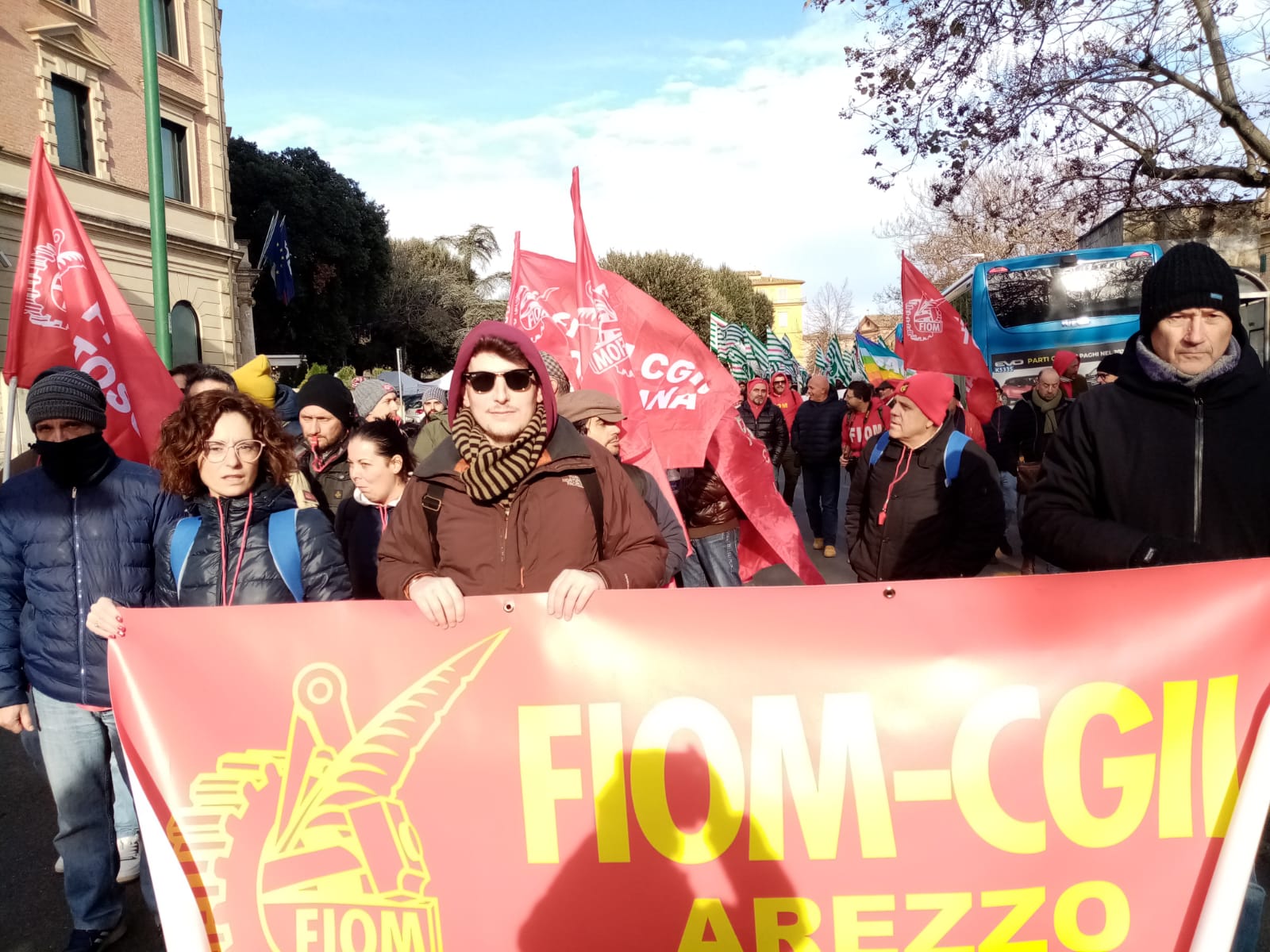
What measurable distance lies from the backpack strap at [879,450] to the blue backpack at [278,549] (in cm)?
263

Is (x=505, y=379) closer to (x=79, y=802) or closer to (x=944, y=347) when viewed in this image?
(x=79, y=802)

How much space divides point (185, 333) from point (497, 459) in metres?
24.6

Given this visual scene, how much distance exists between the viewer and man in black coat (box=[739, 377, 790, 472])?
10.3 m

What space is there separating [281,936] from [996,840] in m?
1.75

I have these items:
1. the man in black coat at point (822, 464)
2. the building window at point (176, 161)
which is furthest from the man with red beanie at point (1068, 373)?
the building window at point (176, 161)

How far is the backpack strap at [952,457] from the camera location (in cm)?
400

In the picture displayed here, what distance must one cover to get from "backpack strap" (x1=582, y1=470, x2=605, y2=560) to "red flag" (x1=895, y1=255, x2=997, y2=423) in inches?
300

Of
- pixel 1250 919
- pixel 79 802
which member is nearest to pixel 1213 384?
pixel 1250 919

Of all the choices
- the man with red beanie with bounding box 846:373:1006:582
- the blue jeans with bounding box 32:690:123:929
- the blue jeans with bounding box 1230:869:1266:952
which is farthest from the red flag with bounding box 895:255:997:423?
the blue jeans with bounding box 32:690:123:929

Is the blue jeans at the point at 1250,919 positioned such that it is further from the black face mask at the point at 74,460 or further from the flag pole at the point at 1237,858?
the black face mask at the point at 74,460

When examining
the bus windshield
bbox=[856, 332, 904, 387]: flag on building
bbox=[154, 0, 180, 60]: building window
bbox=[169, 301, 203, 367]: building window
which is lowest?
bbox=[856, 332, 904, 387]: flag on building

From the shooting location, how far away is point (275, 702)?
243 centimetres

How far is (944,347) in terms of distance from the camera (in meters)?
9.59

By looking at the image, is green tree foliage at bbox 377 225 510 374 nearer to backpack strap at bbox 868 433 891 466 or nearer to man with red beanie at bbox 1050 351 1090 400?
man with red beanie at bbox 1050 351 1090 400
